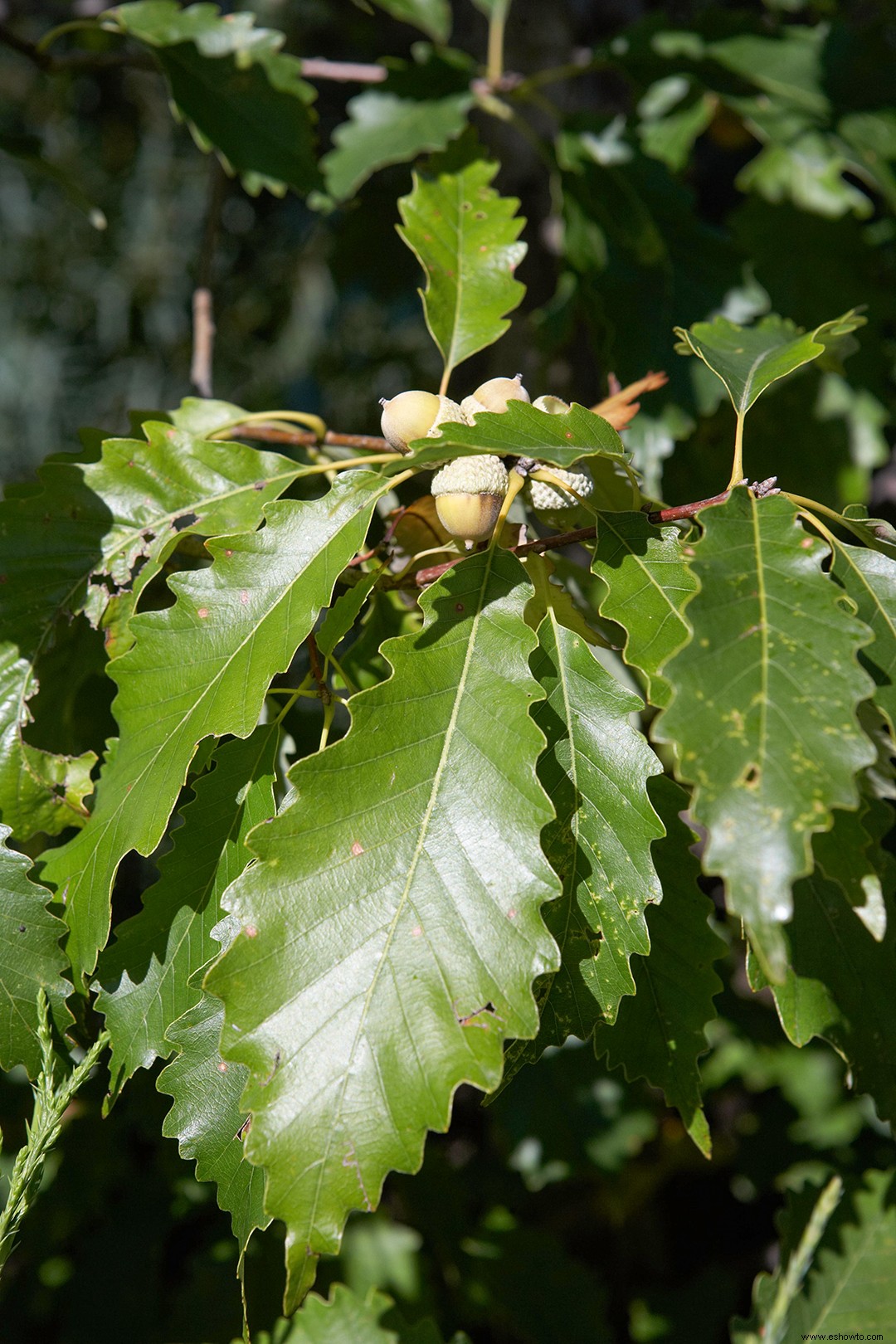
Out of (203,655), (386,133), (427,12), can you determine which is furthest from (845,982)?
(427,12)

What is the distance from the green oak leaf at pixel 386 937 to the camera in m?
0.59

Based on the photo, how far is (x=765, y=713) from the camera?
551 mm

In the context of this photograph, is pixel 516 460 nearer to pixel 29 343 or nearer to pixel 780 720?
Answer: pixel 780 720

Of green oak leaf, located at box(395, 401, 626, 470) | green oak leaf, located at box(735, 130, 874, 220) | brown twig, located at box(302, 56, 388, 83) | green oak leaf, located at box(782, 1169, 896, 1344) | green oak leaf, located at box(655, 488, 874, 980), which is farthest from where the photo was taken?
green oak leaf, located at box(735, 130, 874, 220)

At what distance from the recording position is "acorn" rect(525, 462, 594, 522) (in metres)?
0.82

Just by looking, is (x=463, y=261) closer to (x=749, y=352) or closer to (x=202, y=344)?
(x=749, y=352)

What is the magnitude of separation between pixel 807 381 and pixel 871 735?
108cm

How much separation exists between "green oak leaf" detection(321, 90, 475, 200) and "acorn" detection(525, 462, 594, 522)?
734mm

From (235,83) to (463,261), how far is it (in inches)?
22.4

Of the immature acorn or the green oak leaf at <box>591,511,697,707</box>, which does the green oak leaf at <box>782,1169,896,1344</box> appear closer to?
the green oak leaf at <box>591,511,697,707</box>

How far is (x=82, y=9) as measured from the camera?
183 centimetres

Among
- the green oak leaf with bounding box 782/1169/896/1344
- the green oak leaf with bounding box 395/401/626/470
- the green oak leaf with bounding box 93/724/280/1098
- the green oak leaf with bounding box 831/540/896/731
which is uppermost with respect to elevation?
the green oak leaf with bounding box 395/401/626/470

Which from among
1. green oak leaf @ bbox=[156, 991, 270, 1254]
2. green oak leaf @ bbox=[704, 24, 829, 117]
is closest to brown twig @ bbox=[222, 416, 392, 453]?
green oak leaf @ bbox=[156, 991, 270, 1254]

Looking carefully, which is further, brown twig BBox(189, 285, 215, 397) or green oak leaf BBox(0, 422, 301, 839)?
brown twig BBox(189, 285, 215, 397)
